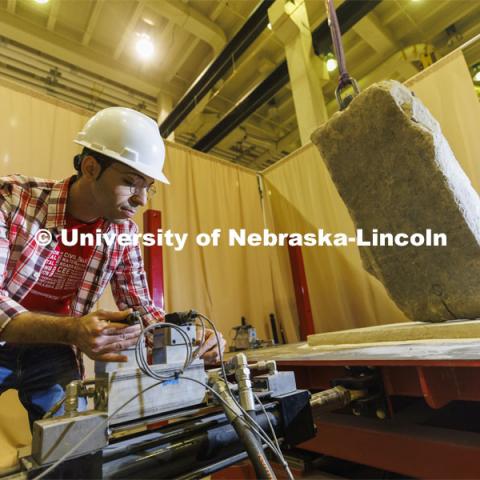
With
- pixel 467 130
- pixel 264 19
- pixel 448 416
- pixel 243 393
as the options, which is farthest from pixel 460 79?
pixel 243 393

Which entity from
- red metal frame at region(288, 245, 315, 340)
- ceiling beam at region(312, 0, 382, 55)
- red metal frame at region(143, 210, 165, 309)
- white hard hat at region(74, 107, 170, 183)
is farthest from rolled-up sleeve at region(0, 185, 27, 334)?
ceiling beam at region(312, 0, 382, 55)

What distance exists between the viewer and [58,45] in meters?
3.55

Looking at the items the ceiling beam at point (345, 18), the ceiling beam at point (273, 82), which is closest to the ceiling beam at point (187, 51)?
the ceiling beam at point (273, 82)

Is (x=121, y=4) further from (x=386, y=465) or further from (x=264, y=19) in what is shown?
(x=386, y=465)

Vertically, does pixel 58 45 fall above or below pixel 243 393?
above

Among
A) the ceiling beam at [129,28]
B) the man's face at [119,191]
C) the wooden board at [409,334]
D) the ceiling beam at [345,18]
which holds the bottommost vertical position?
the wooden board at [409,334]

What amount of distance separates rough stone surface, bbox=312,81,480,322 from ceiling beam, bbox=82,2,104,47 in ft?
9.97

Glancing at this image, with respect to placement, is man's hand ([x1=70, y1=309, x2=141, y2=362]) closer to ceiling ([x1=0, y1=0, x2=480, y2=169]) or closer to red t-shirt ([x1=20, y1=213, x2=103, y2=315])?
red t-shirt ([x1=20, y1=213, x2=103, y2=315])

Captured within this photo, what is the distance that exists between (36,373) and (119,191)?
2.69 ft

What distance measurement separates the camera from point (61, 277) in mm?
1328

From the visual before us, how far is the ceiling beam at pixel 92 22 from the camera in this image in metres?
3.26

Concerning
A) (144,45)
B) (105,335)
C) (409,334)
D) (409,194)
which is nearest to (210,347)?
(105,335)

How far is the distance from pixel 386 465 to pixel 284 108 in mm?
4839

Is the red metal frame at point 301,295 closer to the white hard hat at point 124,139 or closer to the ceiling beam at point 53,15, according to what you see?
the white hard hat at point 124,139
